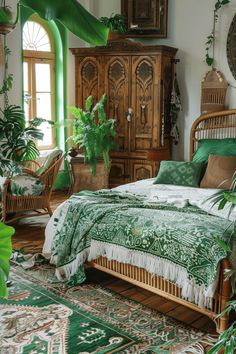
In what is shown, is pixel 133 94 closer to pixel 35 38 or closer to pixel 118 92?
pixel 118 92

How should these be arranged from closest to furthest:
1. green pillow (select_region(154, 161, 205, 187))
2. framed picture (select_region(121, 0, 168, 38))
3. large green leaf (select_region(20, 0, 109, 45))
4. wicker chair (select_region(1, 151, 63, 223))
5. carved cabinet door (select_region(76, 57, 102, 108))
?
1. large green leaf (select_region(20, 0, 109, 45))
2. green pillow (select_region(154, 161, 205, 187))
3. wicker chair (select_region(1, 151, 63, 223))
4. framed picture (select_region(121, 0, 168, 38))
5. carved cabinet door (select_region(76, 57, 102, 108))

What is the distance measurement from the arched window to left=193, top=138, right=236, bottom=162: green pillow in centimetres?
258

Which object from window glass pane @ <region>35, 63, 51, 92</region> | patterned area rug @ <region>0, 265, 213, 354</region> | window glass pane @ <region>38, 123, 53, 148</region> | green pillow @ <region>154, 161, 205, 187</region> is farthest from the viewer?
window glass pane @ <region>38, 123, 53, 148</region>

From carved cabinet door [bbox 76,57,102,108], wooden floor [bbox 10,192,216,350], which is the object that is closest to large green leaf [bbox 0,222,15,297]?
wooden floor [bbox 10,192,216,350]

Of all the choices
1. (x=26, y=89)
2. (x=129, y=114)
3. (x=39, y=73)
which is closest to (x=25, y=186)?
(x=129, y=114)

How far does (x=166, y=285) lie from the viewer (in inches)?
124

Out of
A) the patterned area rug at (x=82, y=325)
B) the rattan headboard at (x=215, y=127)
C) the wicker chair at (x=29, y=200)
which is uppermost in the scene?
the rattan headboard at (x=215, y=127)

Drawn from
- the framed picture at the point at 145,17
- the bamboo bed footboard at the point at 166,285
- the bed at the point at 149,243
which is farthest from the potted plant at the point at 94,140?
the bamboo bed footboard at the point at 166,285

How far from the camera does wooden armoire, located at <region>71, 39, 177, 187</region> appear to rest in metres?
5.82

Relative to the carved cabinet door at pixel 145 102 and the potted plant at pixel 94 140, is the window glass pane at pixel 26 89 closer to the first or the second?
the potted plant at pixel 94 140

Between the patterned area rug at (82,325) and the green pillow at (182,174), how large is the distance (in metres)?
1.41

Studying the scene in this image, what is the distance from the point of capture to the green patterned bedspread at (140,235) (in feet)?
9.62

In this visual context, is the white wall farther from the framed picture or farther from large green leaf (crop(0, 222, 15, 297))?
large green leaf (crop(0, 222, 15, 297))

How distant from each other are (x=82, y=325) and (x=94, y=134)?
333 cm
